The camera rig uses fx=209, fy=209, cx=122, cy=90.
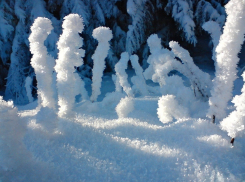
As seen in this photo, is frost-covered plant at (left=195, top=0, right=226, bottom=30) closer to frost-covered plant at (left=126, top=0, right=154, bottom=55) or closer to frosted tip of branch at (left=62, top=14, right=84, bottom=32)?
frost-covered plant at (left=126, top=0, right=154, bottom=55)

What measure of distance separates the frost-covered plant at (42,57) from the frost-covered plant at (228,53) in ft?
5.00

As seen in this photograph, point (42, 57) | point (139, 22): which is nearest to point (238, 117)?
point (42, 57)

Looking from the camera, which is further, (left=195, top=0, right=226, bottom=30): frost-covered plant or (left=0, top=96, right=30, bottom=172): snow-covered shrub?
(left=195, top=0, right=226, bottom=30): frost-covered plant

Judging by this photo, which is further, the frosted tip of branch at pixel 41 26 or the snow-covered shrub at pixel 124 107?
the snow-covered shrub at pixel 124 107

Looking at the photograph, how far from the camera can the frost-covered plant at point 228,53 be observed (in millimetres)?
1368

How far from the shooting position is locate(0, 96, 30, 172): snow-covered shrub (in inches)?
40.3

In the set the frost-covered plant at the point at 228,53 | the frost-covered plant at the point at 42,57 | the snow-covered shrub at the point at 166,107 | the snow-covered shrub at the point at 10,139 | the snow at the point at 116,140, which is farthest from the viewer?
the frost-covered plant at the point at 42,57

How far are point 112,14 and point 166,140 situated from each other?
5.19 metres

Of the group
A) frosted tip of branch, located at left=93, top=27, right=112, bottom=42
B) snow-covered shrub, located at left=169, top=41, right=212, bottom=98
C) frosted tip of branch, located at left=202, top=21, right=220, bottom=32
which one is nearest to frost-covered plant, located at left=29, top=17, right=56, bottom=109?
frosted tip of branch, located at left=93, top=27, right=112, bottom=42

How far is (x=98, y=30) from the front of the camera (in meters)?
2.31

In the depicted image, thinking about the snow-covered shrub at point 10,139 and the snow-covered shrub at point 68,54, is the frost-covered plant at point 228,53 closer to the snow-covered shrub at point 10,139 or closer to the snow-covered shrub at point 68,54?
the snow-covered shrub at point 68,54

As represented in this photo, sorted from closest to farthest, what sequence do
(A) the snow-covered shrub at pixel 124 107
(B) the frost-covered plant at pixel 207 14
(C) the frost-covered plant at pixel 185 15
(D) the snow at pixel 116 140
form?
(D) the snow at pixel 116 140
(A) the snow-covered shrub at pixel 124 107
(C) the frost-covered plant at pixel 185 15
(B) the frost-covered plant at pixel 207 14

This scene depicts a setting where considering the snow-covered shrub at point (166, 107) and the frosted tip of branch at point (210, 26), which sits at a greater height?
the frosted tip of branch at point (210, 26)

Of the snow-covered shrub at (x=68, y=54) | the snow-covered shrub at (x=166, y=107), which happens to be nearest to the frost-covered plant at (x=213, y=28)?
the snow-covered shrub at (x=166, y=107)
